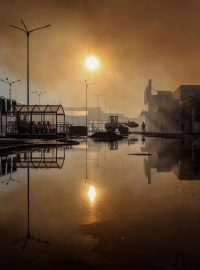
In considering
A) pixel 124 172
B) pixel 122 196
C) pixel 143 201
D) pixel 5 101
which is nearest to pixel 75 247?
pixel 143 201

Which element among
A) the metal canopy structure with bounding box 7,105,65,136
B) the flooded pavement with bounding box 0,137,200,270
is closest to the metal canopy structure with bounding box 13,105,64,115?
the metal canopy structure with bounding box 7,105,65,136

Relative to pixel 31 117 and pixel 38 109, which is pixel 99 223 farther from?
pixel 38 109

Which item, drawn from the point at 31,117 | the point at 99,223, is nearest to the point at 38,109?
the point at 31,117

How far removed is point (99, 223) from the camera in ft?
24.1

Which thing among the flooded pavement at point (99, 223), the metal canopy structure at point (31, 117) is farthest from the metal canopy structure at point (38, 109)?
the flooded pavement at point (99, 223)

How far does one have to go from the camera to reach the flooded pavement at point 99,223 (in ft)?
17.3

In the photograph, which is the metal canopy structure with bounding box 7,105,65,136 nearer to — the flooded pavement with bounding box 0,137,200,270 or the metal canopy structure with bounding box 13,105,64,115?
the metal canopy structure with bounding box 13,105,64,115

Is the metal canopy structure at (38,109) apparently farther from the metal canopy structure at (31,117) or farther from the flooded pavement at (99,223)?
the flooded pavement at (99,223)

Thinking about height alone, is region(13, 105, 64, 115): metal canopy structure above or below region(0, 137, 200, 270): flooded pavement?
above

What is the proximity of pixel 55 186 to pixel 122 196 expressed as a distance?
247 centimetres

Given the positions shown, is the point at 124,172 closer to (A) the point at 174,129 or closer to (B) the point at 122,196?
(B) the point at 122,196

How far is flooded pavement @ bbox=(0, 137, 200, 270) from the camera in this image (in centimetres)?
527

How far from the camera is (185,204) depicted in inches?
361

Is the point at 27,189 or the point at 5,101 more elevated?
the point at 5,101
